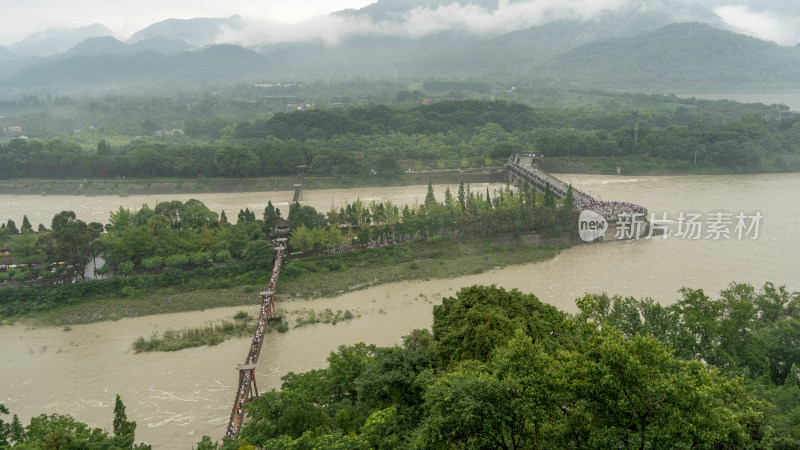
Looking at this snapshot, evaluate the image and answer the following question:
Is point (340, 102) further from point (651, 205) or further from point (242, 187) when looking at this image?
point (651, 205)

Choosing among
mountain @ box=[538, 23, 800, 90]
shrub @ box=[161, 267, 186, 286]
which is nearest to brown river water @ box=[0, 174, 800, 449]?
shrub @ box=[161, 267, 186, 286]

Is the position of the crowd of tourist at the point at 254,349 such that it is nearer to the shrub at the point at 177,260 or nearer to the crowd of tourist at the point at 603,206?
the shrub at the point at 177,260

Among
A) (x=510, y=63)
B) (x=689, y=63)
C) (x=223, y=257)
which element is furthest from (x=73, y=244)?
(x=510, y=63)

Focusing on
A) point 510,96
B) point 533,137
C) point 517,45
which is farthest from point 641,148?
point 517,45

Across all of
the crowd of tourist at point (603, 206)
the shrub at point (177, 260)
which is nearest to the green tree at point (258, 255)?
the shrub at point (177, 260)

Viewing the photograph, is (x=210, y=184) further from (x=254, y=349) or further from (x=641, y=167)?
(x=641, y=167)

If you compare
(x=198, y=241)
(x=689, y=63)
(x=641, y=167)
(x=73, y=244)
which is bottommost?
(x=198, y=241)
